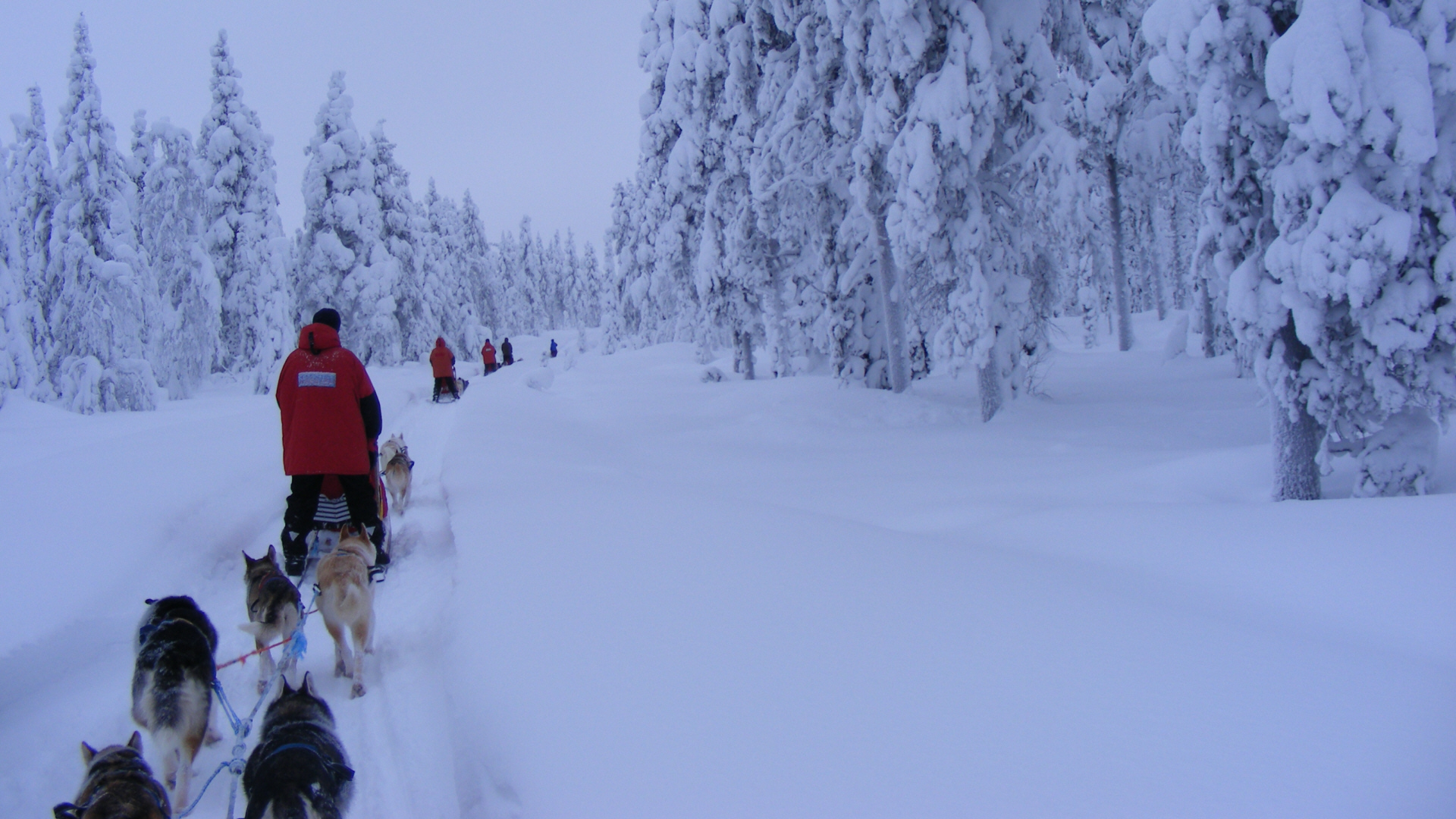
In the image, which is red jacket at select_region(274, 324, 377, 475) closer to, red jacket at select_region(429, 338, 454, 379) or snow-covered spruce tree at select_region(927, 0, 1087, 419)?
snow-covered spruce tree at select_region(927, 0, 1087, 419)

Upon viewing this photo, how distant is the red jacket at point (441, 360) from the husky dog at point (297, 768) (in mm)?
20013

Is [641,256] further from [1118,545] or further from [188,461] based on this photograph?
[1118,545]

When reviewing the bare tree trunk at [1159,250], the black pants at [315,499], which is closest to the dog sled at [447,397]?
the black pants at [315,499]

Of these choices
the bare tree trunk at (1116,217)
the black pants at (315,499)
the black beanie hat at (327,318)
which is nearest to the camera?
the black pants at (315,499)

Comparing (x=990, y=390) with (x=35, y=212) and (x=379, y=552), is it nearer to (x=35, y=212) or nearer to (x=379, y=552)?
(x=379, y=552)

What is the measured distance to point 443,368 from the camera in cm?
2234

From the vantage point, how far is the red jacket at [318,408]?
Result: 5883 millimetres

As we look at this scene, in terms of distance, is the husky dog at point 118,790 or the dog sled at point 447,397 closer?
the husky dog at point 118,790

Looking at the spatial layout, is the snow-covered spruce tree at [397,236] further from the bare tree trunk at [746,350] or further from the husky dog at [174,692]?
the husky dog at [174,692]

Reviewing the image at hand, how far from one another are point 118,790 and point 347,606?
192 cm

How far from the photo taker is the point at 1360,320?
675 centimetres

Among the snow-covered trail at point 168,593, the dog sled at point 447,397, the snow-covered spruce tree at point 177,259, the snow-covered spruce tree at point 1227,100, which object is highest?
the snow-covered spruce tree at point 177,259

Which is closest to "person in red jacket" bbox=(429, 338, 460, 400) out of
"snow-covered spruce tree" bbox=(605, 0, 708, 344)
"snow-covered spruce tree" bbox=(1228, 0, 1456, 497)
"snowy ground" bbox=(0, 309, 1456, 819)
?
"snow-covered spruce tree" bbox=(605, 0, 708, 344)

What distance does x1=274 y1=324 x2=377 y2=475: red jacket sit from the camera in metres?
5.88
